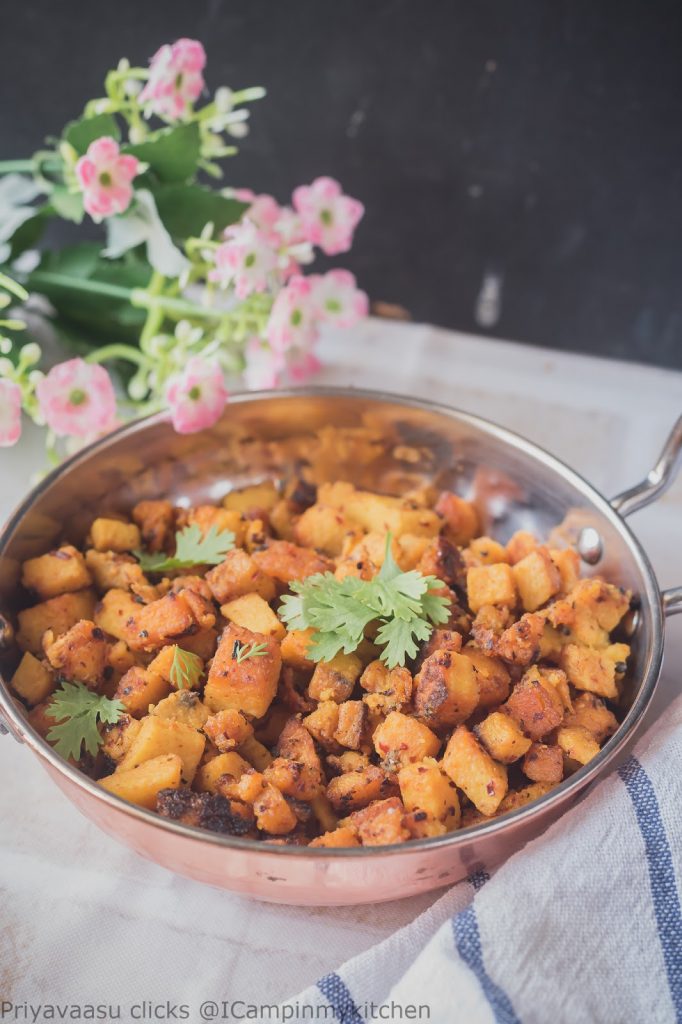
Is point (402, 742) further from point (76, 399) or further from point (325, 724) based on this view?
point (76, 399)

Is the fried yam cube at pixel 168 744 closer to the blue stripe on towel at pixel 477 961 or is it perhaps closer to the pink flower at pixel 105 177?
the blue stripe on towel at pixel 477 961

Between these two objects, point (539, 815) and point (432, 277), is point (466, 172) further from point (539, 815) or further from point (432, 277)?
point (539, 815)

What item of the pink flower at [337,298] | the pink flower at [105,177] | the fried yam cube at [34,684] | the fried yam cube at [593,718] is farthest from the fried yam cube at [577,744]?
the pink flower at [105,177]

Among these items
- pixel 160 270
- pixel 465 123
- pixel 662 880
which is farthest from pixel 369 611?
pixel 465 123

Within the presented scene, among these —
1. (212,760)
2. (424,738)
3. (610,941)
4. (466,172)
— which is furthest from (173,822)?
(466,172)

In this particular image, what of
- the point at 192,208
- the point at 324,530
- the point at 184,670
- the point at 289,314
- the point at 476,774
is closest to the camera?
the point at 476,774

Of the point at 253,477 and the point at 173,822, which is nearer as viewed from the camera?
the point at 173,822

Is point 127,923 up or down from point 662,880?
down

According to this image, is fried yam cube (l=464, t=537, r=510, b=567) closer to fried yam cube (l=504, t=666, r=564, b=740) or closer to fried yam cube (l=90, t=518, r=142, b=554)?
fried yam cube (l=504, t=666, r=564, b=740)
